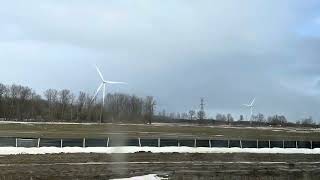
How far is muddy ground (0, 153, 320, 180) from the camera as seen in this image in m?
26.8

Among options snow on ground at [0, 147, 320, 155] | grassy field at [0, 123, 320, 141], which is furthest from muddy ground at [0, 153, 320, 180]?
grassy field at [0, 123, 320, 141]

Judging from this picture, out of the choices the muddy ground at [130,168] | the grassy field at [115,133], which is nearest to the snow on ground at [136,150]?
the muddy ground at [130,168]

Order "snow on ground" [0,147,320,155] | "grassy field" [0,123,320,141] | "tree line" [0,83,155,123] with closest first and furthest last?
"snow on ground" [0,147,320,155], "grassy field" [0,123,320,141], "tree line" [0,83,155,123]

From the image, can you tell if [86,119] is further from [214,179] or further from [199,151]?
[214,179]

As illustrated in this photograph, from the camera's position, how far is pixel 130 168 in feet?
100

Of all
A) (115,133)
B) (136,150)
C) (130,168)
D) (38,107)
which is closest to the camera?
(130,168)

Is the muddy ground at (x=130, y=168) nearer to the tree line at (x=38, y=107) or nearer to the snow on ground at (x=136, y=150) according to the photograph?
the snow on ground at (x=136, y=150)

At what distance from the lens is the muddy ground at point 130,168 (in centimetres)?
2683

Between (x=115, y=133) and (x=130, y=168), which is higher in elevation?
(x=115, y=133)

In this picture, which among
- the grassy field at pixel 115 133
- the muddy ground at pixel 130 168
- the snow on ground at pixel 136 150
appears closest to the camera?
the muddy ground at pixel 130 168

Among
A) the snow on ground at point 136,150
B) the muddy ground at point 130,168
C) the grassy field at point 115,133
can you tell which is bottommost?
the muddy ground at point 130,168

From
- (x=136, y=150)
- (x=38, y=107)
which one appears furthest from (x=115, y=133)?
(x=38, y=107)

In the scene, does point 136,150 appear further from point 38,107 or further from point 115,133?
point 38,107

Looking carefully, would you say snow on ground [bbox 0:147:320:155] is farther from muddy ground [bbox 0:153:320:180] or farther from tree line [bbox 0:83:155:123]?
tree line [bbox 0:83:155:123]
